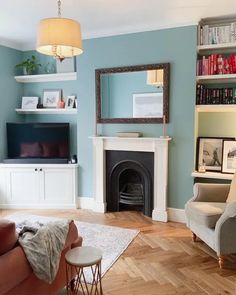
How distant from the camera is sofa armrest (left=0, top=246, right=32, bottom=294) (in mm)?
1675

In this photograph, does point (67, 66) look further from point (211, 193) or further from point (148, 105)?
point (211, 193)

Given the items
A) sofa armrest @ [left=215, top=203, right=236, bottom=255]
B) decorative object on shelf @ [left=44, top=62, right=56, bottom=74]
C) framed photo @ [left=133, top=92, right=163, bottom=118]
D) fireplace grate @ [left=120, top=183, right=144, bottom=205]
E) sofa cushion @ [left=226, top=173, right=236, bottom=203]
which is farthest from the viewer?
decorative object on shelf @ [left=44, top=62, right=56, bottom=74]

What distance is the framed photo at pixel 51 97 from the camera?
495 cm

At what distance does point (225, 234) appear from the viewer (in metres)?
2.82

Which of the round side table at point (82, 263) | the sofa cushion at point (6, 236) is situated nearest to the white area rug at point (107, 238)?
the round side table at point (82, 263)

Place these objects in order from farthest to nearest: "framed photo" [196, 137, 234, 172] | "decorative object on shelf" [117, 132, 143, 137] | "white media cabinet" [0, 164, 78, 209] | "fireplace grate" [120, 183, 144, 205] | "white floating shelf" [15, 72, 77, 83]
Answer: "white floating shelf" [15, 72, 77, 83], "white media cabinet" [0, 164, 78, 209], "fireplace grate" [120, 183, 144, 205], "decorative object on shelf" [117, 132, 143, 137], "framed photo" [196, 137, 234, 172]

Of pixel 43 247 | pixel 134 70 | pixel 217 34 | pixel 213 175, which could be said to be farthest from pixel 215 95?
pixel 43 247

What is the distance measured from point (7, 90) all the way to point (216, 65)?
3.29 m

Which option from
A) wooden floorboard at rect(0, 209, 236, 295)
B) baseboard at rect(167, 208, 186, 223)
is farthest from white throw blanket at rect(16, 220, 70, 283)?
baseboard at rect(167, 208, 186, 223)

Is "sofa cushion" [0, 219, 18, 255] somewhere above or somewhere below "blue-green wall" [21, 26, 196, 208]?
below

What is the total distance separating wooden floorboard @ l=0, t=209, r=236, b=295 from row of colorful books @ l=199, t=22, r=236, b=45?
96.8 inches

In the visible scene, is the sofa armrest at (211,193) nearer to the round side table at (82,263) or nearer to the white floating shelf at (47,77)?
the round side table at (82,263)

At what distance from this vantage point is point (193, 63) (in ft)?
12.6

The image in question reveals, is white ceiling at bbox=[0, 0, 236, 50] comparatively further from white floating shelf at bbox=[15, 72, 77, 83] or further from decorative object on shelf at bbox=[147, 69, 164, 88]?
white floating shelf at bbox=[15, 72, 77, 83]
